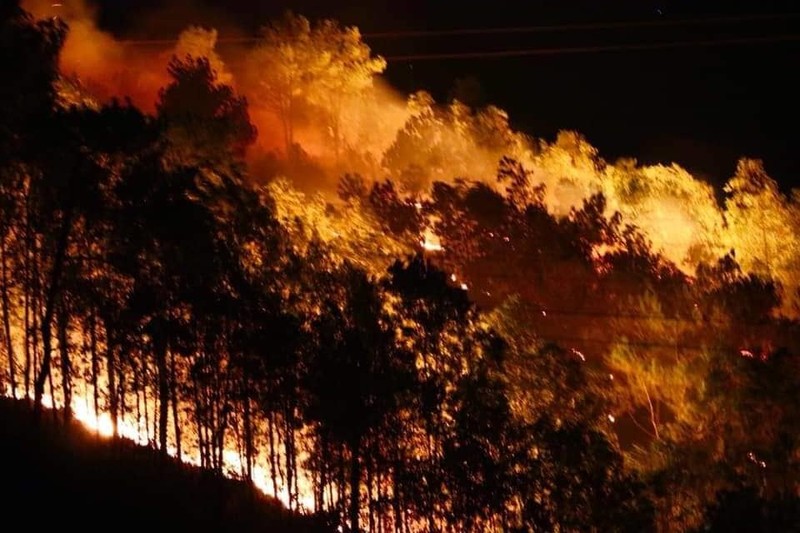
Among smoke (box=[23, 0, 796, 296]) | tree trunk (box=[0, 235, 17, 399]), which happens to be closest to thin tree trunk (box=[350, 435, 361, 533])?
tree trunk (box=[0, 235, 17, 399])

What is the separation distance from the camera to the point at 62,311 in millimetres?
10062

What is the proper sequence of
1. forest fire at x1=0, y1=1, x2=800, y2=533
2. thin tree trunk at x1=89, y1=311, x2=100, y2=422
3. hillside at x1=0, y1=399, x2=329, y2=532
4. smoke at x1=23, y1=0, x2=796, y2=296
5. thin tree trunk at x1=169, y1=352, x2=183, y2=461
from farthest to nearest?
smoke at x1=23, y1=0, x2=796, y2=296, thin tree trunk at x1=89, y1=311, x2=100, y2=422, thin tree trunk at x1=169, y1=352, x2=183, y2=461, forest fire at x1=0, y1=1, x2=800, y2=533, hillside at x1=0, y1=399, x2=329, y2=532

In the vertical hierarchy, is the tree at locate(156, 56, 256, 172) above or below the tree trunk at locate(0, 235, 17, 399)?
above

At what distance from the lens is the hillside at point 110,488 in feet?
29.3

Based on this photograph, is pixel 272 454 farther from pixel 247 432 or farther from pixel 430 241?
pixel 430 241

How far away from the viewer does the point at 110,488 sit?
31.0ft

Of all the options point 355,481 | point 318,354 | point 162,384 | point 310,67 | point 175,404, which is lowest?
point 355,481

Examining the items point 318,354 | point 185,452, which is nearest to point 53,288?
point 185,452

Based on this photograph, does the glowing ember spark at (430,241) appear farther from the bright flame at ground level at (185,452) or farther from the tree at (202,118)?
the bright flame at ground level at (185,452)

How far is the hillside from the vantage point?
894 cm

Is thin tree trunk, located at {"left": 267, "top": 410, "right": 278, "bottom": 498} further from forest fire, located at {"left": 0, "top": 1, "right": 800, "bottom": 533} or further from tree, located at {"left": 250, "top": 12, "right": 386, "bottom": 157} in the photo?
tree, located at {"left": 250, "top": 12, "right": 386, "bottom": 157}

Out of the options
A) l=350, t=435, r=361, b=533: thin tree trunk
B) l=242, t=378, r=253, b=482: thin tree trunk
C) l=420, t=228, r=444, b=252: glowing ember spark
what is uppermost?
l=420, t=228, r=444, b=252: glowing ember spark

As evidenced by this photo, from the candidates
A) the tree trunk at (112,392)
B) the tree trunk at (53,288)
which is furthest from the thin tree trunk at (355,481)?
the tree trunk at (53,288)

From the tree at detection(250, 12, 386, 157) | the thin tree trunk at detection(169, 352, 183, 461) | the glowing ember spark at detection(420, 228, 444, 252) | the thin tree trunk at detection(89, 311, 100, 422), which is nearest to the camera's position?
the thin tree trunk at detection(169, 352, 183, 461)
